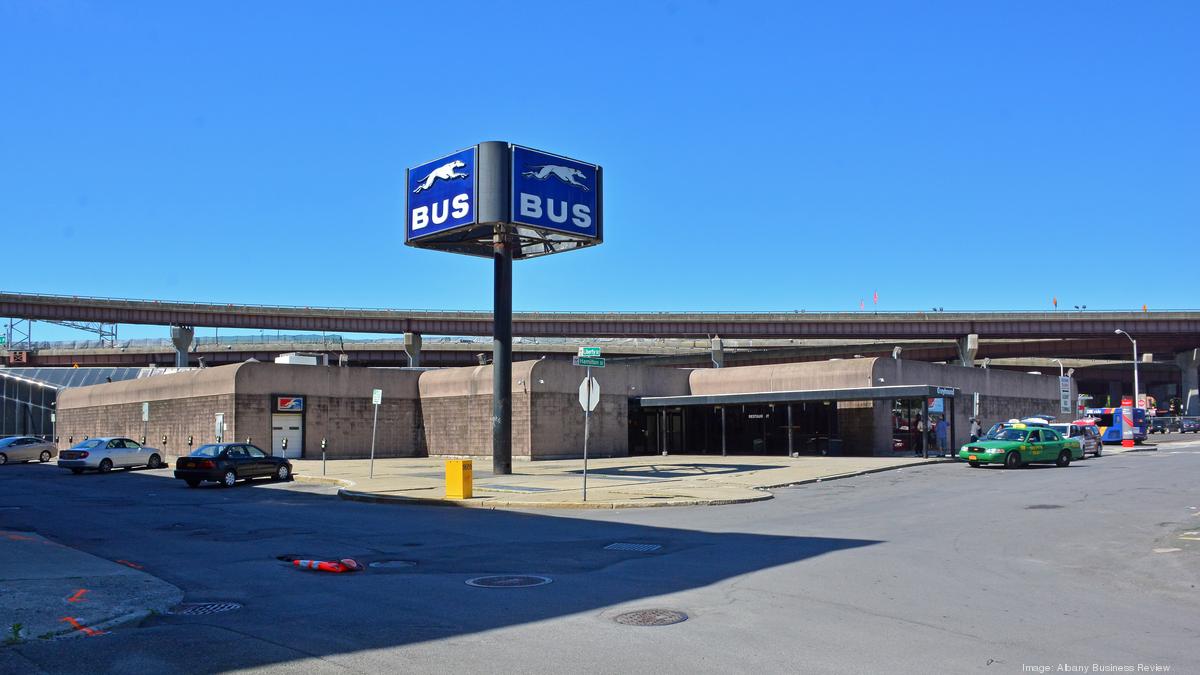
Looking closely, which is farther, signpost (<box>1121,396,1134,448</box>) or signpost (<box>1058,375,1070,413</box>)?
signpost (<box>1058,375,1070,413</box>)

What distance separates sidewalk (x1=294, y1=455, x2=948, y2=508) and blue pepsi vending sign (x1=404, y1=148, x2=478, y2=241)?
785 cm

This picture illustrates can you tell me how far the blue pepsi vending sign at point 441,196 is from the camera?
29.4 m

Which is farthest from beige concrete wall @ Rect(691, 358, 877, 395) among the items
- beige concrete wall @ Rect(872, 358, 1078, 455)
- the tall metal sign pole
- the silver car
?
the silver car

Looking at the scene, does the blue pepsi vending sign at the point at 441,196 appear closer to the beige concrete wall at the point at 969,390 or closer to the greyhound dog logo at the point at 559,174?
the greyhound dog logo at the point at 559,174

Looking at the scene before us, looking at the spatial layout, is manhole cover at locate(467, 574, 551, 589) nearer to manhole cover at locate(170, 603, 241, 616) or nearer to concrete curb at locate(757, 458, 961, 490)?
manhole cover at locate(170, 603, 241, 616)

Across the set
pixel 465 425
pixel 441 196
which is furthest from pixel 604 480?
pixel 465 425

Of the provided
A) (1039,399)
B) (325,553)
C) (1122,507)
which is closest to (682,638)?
(325,553)

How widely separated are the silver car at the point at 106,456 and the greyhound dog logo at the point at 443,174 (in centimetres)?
1669

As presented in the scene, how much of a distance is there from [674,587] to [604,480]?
17546 millimetres

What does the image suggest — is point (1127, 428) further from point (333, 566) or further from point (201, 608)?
point (201, 608)

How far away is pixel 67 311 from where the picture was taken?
8706 centimetres

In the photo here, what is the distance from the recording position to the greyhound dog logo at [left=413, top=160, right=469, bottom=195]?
29.9m

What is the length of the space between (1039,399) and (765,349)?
2012 inches

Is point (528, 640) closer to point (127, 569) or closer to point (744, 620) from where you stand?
point (744, 620)
